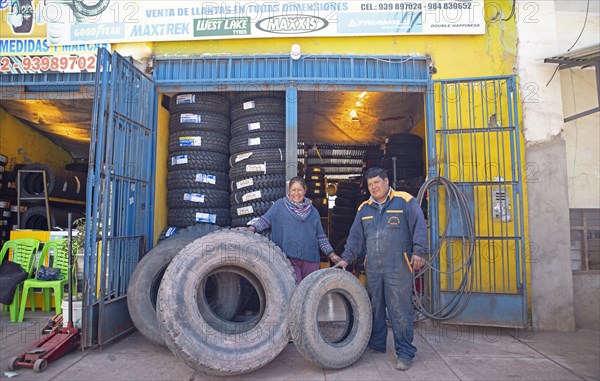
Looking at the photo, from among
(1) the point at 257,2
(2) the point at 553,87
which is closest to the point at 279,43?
(1) the point at 257,2

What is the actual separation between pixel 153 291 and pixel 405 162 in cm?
417

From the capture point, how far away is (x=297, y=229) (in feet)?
14.2

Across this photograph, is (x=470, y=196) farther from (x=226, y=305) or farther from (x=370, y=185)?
(x=226, y=305)

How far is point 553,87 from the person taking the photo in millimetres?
5016

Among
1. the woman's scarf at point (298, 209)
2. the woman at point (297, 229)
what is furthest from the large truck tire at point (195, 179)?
the woman's scarf at point (298, 209)

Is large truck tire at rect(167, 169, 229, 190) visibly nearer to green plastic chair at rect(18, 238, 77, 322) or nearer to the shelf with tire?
green plastic chair at rect(18, 238, 77, 322)

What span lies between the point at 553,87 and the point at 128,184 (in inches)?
205

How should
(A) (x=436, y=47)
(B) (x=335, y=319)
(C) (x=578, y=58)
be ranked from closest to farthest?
(C) (x=578, y=58) < (B) (x=335, y=319) < (A) (x=436, y=47)

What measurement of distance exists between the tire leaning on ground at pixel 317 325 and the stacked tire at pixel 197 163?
2.12 meters

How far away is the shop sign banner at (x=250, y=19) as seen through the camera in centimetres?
514

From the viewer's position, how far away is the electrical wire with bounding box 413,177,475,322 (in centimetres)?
462

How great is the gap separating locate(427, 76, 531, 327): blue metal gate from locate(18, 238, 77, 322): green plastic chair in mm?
4451

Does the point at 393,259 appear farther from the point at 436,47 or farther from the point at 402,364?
the point at 436,47

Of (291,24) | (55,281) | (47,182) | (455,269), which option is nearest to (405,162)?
(455,269)
